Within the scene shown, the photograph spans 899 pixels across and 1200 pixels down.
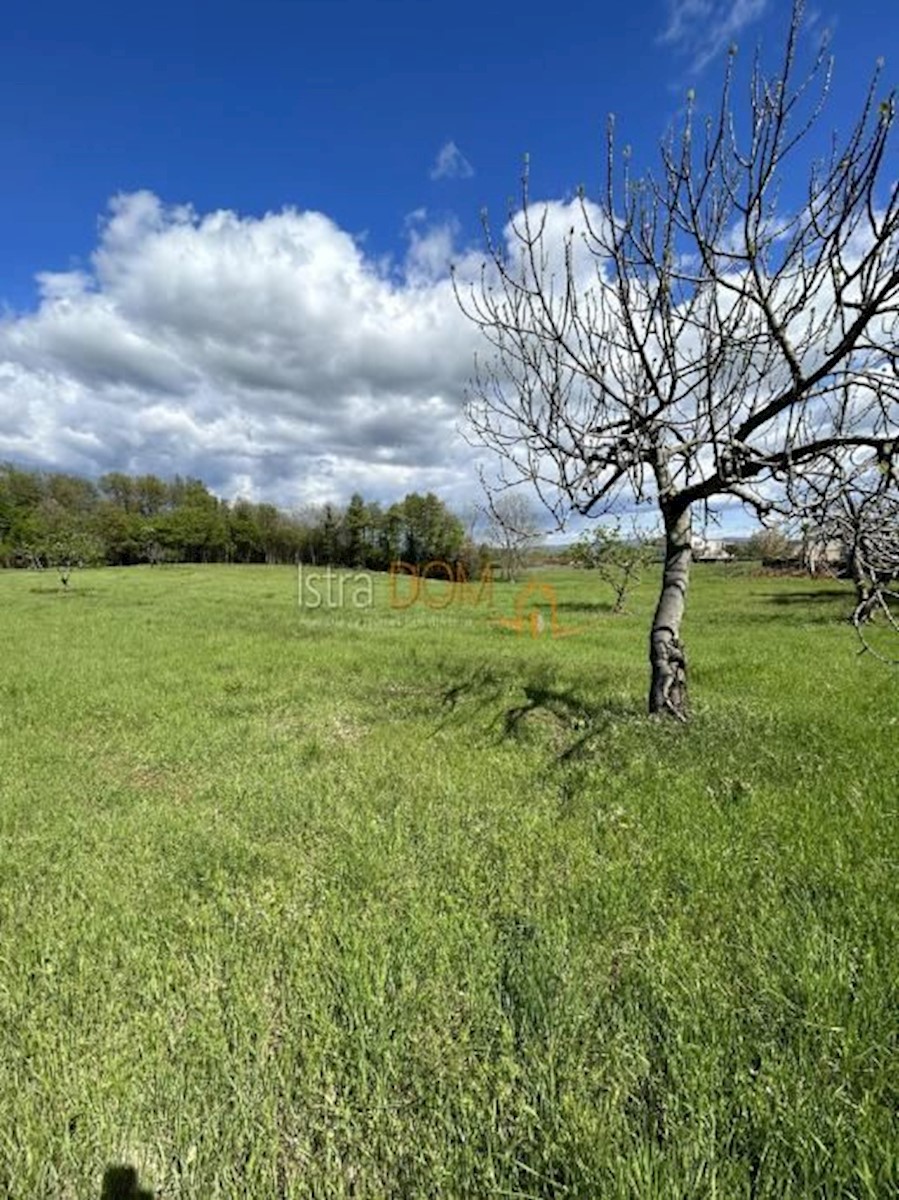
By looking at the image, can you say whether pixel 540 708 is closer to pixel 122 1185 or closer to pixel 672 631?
pixel 672 631

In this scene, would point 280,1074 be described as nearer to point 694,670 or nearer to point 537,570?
point 694,670

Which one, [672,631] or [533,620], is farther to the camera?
[533,620]

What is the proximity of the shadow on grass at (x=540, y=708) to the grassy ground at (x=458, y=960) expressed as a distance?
0.13 metres

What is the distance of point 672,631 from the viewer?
23.2ft

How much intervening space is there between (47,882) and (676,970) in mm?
4230

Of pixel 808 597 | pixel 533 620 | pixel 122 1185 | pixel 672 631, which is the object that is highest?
pixel 672 631

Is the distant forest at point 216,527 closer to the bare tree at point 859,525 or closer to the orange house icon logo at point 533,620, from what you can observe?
the orange house icon logo at point 533,620

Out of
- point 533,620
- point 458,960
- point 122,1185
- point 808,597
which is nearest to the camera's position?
point 122,1185

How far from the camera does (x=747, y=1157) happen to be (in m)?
1.89

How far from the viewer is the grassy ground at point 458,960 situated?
2.01 meters

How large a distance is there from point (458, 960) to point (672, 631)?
17.1 ft

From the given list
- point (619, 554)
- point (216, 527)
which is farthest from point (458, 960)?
point (216, 527)

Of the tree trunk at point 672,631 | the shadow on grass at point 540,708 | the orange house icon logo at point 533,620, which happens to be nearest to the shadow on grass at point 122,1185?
the shadow on grass at point 540,708

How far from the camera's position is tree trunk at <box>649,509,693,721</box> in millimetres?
7090
